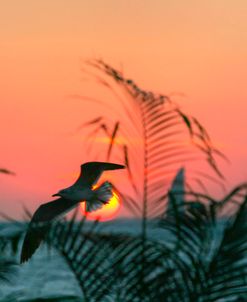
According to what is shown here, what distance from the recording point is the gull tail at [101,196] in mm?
4766

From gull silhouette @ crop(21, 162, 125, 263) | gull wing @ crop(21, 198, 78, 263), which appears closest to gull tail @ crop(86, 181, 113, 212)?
gull silhouette @ crop(21, 162, 125, 263)

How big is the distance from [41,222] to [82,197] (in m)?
0.48

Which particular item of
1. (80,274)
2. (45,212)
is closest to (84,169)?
(45,212)

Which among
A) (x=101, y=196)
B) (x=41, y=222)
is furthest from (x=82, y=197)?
(x=41, y=222)

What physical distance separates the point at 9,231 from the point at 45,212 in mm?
532

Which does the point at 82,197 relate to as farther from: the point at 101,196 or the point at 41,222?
the point at 41,222

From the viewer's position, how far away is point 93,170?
15.6 feet

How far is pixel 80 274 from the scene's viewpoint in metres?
4.13

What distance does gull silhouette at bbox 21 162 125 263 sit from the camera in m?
4.45

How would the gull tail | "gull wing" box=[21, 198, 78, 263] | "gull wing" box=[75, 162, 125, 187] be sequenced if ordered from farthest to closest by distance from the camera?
the gull tail → "gull wing" box=[75, 162, 125, 187] → "gull wing" box=[21, 198, 78, 263]

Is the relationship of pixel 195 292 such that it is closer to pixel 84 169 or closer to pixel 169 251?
pixel 169 251

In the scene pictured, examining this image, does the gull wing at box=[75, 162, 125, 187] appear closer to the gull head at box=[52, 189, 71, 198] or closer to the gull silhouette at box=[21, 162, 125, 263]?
the gull silhouette at box=[21, 162, 125, 263]

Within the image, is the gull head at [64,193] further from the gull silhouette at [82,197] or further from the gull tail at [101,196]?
the gull tail at [101,196]

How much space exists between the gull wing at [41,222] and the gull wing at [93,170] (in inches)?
6.3
